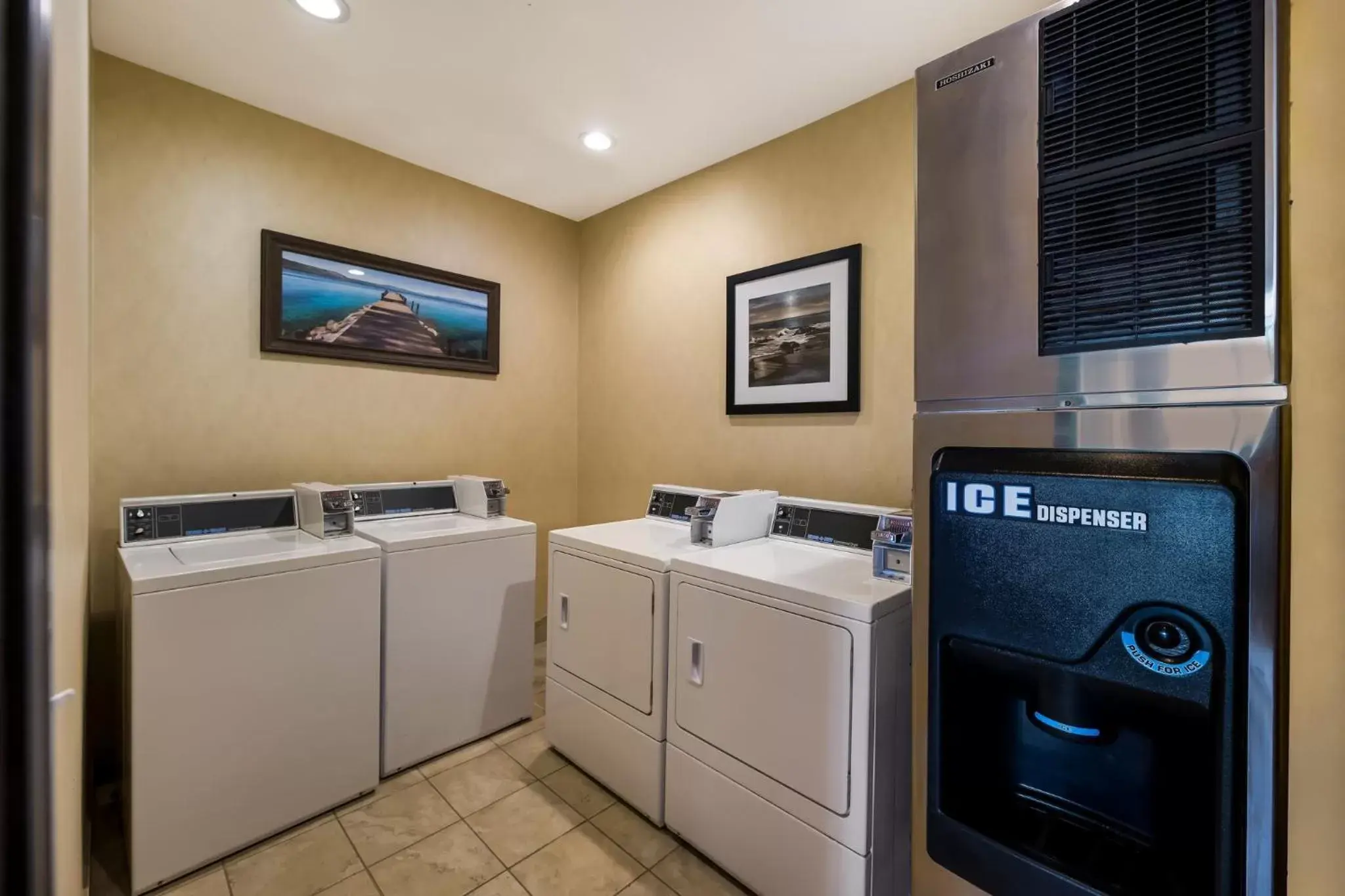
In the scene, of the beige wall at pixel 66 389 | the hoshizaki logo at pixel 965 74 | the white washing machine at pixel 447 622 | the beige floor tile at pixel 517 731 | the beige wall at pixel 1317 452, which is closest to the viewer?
the beige wall at pixel 66 389

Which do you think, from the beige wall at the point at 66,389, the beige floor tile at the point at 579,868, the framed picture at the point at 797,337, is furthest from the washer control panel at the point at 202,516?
the framed picture at the point at 797,337

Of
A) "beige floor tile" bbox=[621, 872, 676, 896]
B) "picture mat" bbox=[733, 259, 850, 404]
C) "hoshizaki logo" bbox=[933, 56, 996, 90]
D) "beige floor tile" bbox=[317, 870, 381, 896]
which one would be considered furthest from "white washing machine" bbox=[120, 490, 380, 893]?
"hoshizaki logo" bbox=[933, 56, 996, 90]

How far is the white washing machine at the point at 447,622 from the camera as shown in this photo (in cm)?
209

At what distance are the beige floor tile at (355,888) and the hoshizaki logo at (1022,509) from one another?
6.08ft

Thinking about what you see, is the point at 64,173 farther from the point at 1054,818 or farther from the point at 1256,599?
the point at 1054,818

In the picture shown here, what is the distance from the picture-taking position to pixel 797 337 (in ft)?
7.86

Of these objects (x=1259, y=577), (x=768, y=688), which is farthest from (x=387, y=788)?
(x=1259, y=577)

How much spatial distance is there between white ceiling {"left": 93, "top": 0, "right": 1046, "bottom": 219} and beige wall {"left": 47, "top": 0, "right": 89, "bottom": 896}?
2.94 feet

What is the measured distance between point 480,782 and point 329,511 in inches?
45.3

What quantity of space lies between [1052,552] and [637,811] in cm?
169

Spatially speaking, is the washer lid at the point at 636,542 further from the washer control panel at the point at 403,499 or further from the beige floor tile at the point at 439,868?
the beige floor tile at the point at 439,868

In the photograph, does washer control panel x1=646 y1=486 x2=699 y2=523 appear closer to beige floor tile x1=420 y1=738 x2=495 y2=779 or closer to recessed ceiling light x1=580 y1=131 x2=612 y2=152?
beige floor tile x1=420 y1=738 x2=495 y2=779

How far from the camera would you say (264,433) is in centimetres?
236

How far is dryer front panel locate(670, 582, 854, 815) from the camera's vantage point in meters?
1.39
